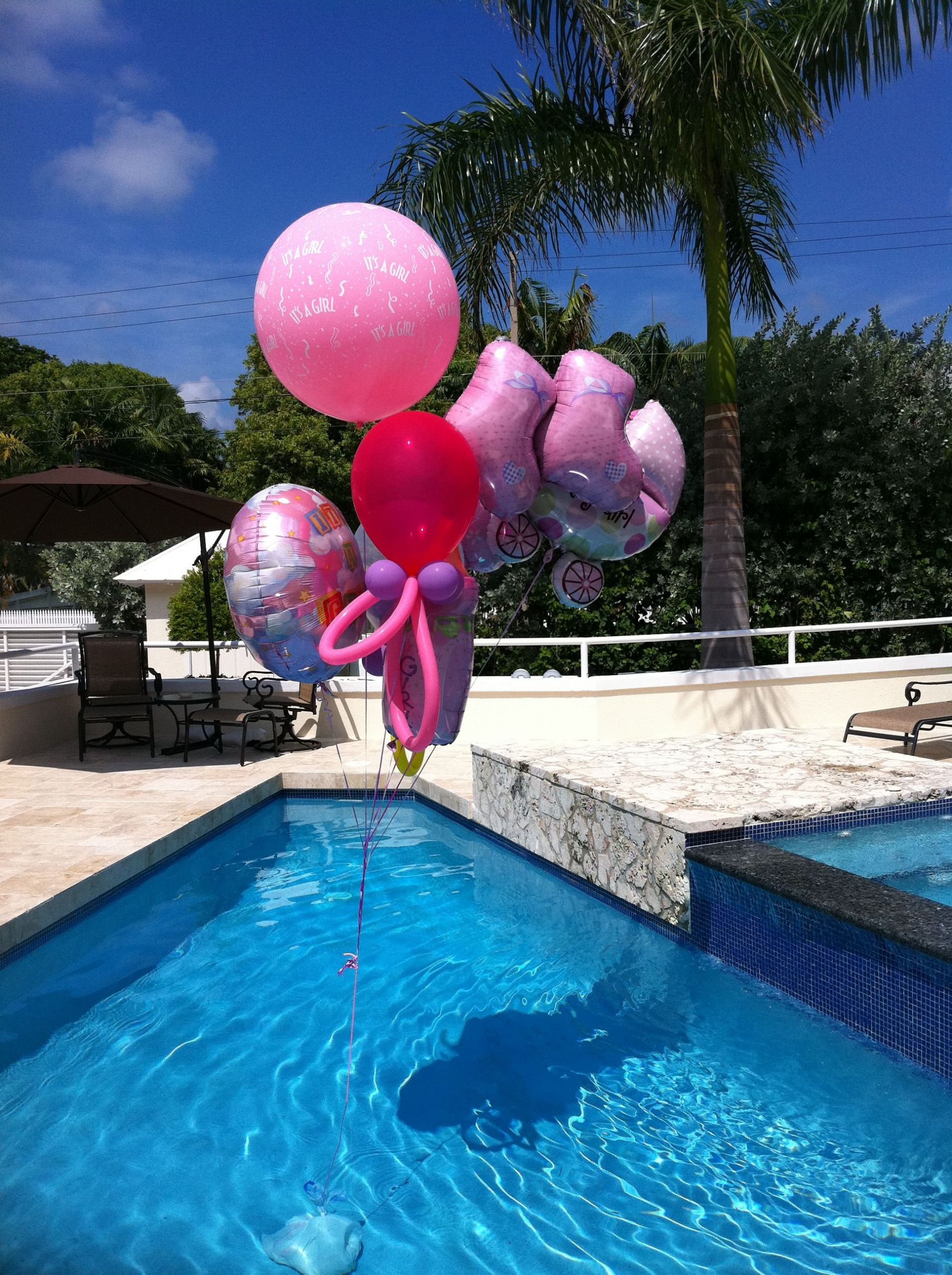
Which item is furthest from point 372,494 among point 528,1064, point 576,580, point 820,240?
point 820,240

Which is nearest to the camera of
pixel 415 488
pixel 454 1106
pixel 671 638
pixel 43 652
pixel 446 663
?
pixel 415 488

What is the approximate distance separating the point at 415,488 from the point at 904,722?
21.2 feet

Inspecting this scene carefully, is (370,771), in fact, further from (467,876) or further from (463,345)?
(463,345)

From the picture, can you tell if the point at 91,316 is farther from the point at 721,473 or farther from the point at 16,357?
the point at 721,473

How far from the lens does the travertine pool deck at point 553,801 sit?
4.89 metres

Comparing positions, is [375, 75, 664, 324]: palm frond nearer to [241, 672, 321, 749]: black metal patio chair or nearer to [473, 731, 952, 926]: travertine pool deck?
[241, 672, 321, 749]: black metal patio chair

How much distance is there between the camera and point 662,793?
521cm

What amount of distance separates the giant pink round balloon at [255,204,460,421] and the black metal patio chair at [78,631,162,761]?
22.7 feet

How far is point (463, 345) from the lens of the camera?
22.7 metres

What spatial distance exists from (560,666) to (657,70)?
22.9 ft

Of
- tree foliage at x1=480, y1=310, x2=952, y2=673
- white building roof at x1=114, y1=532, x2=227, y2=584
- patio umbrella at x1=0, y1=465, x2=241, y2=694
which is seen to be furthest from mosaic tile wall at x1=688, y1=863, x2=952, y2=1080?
white building roof at x1=114, y1=532, x2=227, y2=584

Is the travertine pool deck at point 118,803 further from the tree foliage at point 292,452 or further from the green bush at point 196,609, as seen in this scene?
the tree foliage at point 292,452

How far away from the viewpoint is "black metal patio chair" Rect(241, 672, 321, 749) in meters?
9.11

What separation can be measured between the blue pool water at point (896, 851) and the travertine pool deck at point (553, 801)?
0.16m
